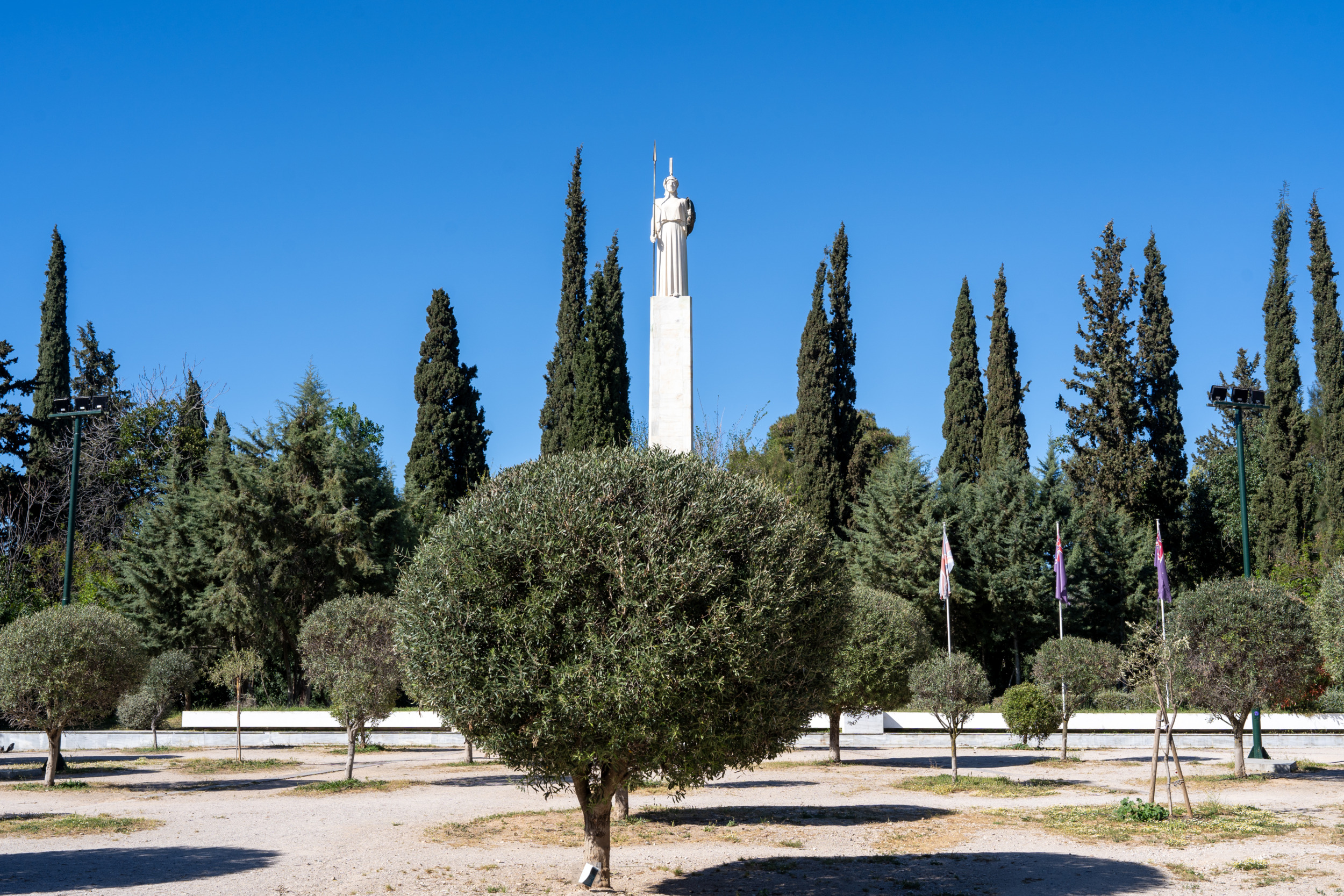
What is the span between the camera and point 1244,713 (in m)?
21.1

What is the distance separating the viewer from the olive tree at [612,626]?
948 cm

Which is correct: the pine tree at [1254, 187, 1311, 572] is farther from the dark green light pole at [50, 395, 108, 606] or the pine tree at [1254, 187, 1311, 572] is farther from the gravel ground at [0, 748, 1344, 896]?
the dark green light pole at [50, 395, 108, 606]

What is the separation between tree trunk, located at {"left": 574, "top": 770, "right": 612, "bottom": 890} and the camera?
35.1 ft

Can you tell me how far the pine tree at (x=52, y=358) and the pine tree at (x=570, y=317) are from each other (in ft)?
75.2

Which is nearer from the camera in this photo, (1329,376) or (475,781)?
(475,781)

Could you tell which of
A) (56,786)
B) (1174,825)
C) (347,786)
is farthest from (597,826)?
(56,786)

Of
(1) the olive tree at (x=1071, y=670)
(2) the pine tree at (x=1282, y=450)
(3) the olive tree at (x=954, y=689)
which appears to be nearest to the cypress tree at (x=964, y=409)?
(2) the pine tree at (x=1282, y=450)

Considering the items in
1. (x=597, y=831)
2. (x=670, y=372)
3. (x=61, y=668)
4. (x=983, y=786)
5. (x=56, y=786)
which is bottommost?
(x=983, y=786)

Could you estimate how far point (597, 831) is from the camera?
36.0ft

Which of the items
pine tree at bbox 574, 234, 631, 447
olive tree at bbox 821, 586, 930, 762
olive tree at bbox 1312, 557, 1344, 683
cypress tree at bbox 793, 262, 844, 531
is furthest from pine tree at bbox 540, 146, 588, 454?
olive tree at bbox 1312, 557, 1344, 683

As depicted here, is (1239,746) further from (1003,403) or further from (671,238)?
(1003,403)

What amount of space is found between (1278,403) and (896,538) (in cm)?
1667

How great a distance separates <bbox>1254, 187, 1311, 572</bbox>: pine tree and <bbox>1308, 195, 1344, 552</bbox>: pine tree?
85cm

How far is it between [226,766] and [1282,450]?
4045 cm
